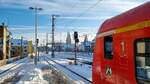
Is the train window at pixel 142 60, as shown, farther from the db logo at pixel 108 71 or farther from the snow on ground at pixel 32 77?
the snow on ground at pixel 32 77

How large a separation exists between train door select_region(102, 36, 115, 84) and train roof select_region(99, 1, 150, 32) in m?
0.33

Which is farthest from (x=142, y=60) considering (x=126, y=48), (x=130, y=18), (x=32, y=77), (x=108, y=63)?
A: (x=32, y=77)

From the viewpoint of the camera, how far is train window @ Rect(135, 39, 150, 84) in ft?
21.6

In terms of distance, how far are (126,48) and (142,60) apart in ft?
2.26

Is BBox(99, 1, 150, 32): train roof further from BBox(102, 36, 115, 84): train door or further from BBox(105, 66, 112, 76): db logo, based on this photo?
BBox(105, 66, 112, 76): db logo

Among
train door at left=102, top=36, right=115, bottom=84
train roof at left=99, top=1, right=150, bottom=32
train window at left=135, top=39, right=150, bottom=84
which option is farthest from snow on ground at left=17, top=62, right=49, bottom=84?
train window at left=135, top=39, right=150, bottom=84

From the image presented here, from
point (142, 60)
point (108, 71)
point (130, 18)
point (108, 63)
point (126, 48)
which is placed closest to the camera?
point (142, 60)

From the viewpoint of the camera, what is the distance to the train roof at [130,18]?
684 centimetres

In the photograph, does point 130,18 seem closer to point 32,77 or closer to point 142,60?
point 142,60

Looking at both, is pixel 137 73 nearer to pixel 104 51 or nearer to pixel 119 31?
pixel 119 31

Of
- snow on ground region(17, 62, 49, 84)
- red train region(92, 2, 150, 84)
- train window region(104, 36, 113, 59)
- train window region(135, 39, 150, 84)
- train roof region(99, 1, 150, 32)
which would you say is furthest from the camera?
snow on ground region(17, 62, 49, 84)

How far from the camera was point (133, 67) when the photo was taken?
280 inches

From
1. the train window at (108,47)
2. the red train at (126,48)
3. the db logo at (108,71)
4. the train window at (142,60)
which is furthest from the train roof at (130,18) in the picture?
the db logo at (108,71)

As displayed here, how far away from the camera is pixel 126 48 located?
24.4 ft
